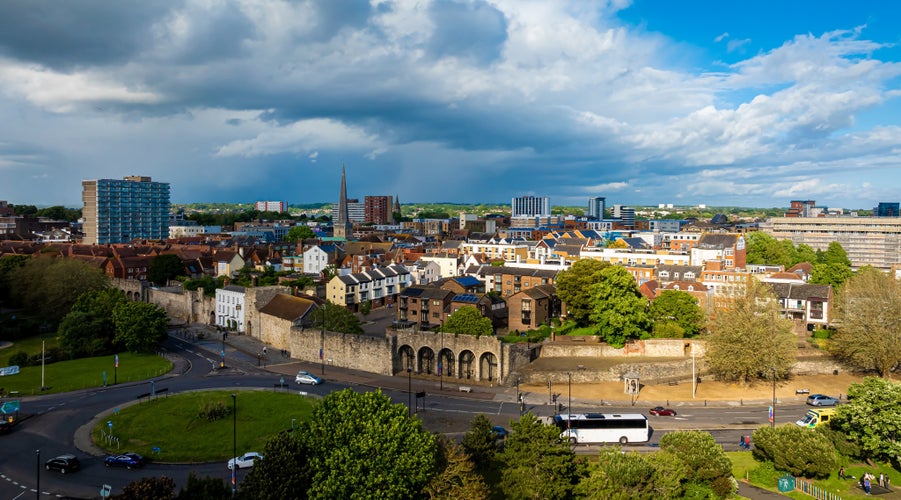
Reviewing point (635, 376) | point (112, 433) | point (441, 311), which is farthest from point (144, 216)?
point (635, 376)

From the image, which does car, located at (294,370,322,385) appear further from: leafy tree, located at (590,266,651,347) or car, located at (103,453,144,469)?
leafy tree, located at (590,266,651,347)

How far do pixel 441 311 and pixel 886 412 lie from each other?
153 feet

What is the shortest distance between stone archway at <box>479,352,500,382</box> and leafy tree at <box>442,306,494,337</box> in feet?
7.14

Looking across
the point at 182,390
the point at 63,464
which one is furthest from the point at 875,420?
the point at 182,390

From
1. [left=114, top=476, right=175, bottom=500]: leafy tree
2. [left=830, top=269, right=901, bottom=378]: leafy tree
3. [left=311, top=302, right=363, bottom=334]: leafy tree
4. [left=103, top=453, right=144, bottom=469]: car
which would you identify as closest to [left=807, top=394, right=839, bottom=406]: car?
[left=830, top=269, right=901, bottom=378]: leafy tree

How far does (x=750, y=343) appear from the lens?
5156 cm

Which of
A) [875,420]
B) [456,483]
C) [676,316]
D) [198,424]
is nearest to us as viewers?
[456,483]

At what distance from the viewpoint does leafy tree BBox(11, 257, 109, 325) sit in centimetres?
8000

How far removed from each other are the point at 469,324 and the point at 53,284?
5843 cm

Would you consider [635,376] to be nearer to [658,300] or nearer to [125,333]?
[658,300]

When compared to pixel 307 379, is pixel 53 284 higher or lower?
higher

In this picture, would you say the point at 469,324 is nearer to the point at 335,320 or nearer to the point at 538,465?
the point at 335,320

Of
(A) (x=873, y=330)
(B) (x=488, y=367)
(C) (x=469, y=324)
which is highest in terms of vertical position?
(A) (x=873, y=330)

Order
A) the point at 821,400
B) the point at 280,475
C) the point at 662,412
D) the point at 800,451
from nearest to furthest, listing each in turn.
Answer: the point at 280,475, the point at 800,451, the point at 662,412, the point at 821,400
